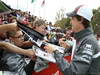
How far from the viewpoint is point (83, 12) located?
4.91 m

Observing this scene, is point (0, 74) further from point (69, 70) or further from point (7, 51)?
point (69, 70)

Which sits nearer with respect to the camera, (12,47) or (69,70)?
(69,70)

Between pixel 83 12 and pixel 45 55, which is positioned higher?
pixel 83 12

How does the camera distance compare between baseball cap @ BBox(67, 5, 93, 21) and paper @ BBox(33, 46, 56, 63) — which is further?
paper @ BBox(33, 46, 56, 63)

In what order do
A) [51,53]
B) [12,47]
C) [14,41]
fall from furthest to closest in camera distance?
[14,41]
[12,47]
[51,53]

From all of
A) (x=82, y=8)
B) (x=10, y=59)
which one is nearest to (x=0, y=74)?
(x=10, y=59)

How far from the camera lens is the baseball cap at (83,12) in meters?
4.89

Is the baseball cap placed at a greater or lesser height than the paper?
greater

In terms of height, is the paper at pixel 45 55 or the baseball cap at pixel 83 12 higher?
the baseball cap at pixel 83 12

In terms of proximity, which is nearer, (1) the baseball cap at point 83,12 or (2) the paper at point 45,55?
(1) the baseball cap at point 83,12

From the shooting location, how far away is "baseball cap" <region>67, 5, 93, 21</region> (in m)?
4.89

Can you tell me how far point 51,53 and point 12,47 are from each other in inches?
25.8

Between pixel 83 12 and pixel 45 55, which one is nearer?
pixel 83 12

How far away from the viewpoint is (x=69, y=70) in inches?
185
